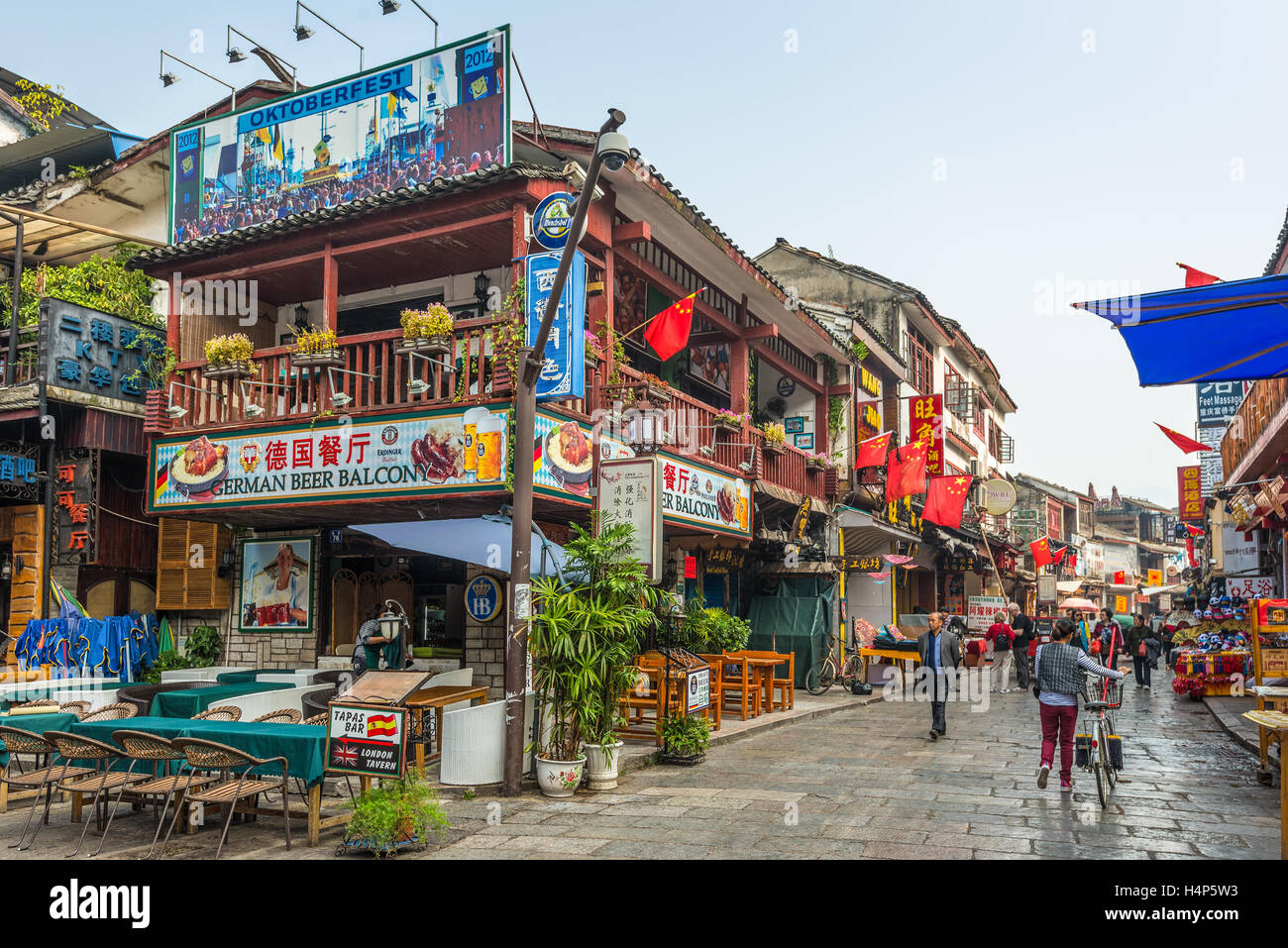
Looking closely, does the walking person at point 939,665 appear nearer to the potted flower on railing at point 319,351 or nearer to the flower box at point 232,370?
the potted flower on railing at point 319,351

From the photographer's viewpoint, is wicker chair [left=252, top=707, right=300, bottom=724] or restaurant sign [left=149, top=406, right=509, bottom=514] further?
restaurant sign [left=149, top=406, right=509, bottom=514]

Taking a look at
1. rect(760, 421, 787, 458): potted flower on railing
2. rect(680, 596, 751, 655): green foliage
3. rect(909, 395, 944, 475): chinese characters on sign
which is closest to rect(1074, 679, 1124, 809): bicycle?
rect(680, 596, 751, 655): green foliage

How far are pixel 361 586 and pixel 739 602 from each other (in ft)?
28.4

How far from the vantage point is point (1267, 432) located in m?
14.9

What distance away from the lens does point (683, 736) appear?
38.1ft

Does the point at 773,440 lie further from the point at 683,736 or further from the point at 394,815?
the point at 394,815

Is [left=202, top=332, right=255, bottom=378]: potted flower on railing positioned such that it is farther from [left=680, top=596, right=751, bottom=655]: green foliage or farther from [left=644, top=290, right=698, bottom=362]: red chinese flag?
[left=680, top=596, right=751, bottom=655]: green foliage

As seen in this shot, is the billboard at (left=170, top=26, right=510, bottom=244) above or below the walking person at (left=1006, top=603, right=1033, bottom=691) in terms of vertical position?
above

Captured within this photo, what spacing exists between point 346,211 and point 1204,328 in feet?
32.7

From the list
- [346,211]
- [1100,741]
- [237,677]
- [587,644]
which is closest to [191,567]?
[237,677]

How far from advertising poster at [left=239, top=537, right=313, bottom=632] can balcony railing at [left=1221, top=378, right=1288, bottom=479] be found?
13304 millimetres

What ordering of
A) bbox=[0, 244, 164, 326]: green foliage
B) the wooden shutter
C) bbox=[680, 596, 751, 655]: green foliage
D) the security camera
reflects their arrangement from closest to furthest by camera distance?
the security camera
bbox=[680, 596, 751, 655]: green foliage
the wooden shutter
bbox=[0, 244, 164, 326]: green foliage

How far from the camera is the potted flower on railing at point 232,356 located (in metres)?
13.2

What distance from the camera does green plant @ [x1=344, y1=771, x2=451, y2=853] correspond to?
23.9 ft
